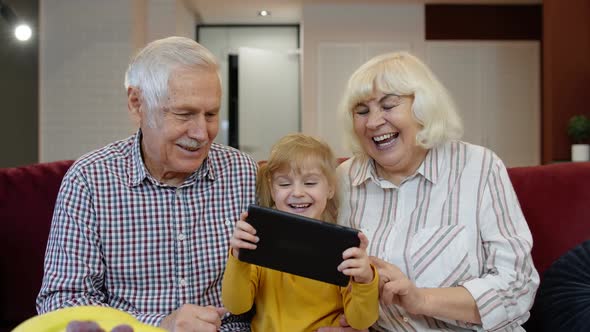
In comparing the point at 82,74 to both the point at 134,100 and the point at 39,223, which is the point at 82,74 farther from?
the point at 134,100

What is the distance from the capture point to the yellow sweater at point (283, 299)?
1448 millimetres

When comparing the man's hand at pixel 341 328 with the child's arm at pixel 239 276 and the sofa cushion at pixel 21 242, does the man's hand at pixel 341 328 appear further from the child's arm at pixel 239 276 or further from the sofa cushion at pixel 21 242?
the sofa cushion at pixel 21 242

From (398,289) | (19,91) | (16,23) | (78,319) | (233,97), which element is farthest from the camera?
(233,97)

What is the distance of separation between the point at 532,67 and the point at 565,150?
1.68 meters

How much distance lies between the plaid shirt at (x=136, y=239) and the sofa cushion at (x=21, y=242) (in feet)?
1.00

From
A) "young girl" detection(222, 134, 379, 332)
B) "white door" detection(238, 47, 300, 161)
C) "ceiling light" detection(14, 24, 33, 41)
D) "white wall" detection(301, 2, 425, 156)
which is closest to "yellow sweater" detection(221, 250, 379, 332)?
"young girl" detection(222, 134, 379, 332)

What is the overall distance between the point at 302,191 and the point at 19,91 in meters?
4.59

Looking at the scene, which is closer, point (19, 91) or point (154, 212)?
point (154, 212)

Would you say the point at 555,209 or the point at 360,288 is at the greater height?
the point at 555,209

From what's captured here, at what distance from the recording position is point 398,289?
1.40 meters

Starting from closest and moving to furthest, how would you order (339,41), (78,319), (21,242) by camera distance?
(78,319), (21,242), (339,41)

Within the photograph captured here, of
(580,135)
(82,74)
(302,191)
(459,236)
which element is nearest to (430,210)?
(459,236)

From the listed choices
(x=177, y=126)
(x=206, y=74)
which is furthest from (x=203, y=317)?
(x=206, y=74)

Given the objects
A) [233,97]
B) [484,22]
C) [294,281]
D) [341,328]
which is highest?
[484,22]
